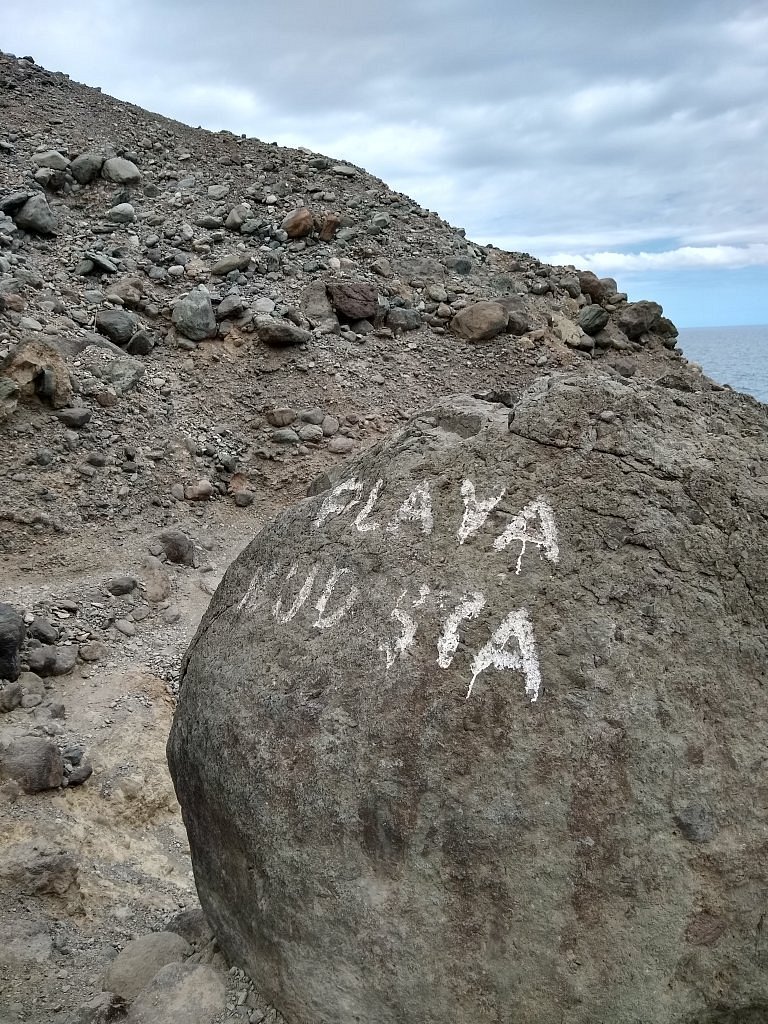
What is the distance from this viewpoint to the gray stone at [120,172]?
426 inches

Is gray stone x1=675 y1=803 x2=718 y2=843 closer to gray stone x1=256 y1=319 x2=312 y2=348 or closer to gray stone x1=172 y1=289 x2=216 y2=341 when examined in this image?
gray stone x1=256 y1=319 x2=312 y2=348

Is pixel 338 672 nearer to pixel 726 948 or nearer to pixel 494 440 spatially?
pixel 494 440

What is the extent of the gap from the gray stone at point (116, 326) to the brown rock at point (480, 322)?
3.52 meters

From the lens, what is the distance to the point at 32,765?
174 inches

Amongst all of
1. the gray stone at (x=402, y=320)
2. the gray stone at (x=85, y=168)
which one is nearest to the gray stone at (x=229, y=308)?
the gray stone at (x=402, y=320)

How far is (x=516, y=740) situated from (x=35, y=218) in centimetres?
909

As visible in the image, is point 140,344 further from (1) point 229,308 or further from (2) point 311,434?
(2) point 311,434

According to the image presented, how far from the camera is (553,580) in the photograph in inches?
94.9

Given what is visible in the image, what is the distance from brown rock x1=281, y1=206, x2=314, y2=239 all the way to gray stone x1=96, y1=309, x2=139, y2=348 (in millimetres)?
2774

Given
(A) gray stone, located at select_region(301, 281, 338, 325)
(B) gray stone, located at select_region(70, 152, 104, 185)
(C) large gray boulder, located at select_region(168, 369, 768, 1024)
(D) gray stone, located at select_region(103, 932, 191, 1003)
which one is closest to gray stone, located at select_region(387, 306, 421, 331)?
(A) gray stone, located at select_region(301, 281, 338, 325)

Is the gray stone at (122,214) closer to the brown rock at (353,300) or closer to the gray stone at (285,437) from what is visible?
the brown rock at (353,300)

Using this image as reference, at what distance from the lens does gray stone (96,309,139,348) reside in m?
8.50

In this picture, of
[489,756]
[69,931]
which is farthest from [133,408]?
[489,756]

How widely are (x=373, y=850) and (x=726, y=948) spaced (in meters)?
0.90
